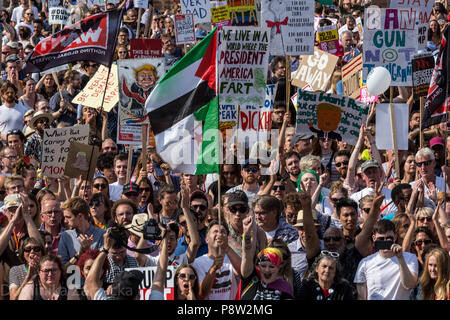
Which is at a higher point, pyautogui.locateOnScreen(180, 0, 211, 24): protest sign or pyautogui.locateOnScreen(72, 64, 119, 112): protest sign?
pyautogui.locateOnScreen(180, 0, 211, 24): protest sign

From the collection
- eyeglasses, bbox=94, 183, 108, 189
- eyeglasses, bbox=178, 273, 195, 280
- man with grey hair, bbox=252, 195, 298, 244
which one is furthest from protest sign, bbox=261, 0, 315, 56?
eyeglasses, bbox=178, 273, 195, 280

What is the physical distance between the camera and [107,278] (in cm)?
900

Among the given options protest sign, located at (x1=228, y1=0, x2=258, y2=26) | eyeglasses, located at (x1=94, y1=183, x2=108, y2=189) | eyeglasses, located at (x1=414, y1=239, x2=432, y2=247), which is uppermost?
protest sign, located at (x1=228, y1=0, x2=258, y2=26)

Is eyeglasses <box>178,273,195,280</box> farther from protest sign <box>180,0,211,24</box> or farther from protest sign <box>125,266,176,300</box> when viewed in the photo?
protest sign <box>180,0,211,24</box>

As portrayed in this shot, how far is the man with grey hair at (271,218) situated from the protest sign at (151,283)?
1338 mm

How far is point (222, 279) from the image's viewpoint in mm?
9047

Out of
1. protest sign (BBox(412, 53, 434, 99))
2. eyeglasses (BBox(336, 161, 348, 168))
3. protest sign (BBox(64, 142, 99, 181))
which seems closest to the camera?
protest sign (BBox(64, 142, 99, 181))

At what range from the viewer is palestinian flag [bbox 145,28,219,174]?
9.78 m

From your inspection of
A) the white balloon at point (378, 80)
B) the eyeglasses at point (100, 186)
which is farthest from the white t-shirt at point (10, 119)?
the white balloon at point (378, 80)

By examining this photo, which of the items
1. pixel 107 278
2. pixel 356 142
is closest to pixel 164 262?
pixel 107 278

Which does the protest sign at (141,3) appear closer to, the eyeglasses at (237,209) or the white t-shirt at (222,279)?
the eyeglasses at (237,209)

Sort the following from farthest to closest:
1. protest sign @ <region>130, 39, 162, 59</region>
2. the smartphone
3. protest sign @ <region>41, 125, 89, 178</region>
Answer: protest sign @ <region>130, 39, 162, 59</region> < protest sign @ <region>41, 125, 89, 178</region> < the smartphone

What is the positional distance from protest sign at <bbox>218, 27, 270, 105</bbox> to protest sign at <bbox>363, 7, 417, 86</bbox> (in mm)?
1988

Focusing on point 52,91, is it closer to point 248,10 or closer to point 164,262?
point 248,10
